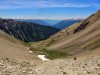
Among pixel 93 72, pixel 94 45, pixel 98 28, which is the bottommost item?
pixel 93 72

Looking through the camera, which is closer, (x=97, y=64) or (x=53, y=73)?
(x=53, y=73)

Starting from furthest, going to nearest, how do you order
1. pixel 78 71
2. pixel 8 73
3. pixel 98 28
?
pixel 98 28 < pixel 78 71 < pixel 8 73

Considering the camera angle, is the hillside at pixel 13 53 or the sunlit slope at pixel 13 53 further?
the sunlit slope at pixel 13 53

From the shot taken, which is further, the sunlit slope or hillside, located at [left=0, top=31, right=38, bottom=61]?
the sunlit slope

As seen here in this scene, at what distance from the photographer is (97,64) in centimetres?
3459

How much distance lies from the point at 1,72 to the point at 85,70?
907cm

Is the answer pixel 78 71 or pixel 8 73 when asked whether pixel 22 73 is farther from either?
pixel 78 71

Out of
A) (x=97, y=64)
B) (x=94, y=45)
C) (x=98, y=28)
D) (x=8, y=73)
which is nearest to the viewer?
(x=8, y=73)

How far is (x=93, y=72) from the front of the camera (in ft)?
98.6

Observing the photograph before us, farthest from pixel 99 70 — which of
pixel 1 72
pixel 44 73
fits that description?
pixel 1 72

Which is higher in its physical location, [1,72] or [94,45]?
[94,45]

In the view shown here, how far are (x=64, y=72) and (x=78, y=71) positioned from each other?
1.53 metres

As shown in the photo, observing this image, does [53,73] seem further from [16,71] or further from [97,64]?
[97,64]

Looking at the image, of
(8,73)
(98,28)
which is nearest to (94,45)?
(98,28)
